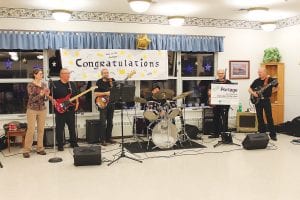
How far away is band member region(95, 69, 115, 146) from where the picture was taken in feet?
22.5

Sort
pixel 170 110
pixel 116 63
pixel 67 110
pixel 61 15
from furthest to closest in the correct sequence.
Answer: pixel 116 63 → pixel 61 15 → pixel 67 110 → pixel 170 110

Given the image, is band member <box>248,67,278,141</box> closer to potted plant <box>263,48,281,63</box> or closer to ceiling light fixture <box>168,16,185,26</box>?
potted plant <box>263,48,281,63</box>

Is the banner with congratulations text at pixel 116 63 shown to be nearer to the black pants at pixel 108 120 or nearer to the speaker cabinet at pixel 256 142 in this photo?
the black pants at pixel 108 120

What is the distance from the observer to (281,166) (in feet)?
17.4

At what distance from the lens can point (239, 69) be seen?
8633mm

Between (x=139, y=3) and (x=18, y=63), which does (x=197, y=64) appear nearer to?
(x=139, y=3)

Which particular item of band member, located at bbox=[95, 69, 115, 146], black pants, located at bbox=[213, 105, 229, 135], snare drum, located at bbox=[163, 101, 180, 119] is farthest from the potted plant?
band member, located at bbox=[95, 69, 115, 146]

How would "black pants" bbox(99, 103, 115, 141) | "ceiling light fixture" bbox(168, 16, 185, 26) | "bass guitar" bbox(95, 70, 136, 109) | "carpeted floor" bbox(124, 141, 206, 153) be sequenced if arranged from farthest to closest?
"ceiling light fixture" bbox(168, 16, 185, 26), "black pants" bbox(99, 103, 115, 141), "bass guitar" bbox(95, 70, 136, 109), "carpeted floor" bbox(124, 141, 206, 153)

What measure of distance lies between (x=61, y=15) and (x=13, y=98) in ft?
6.51

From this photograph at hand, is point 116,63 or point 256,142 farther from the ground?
point 116,63

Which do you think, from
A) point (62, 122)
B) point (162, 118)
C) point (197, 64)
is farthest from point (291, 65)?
point (62, 122)

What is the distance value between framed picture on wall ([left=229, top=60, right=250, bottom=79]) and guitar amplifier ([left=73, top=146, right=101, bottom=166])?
14.4 feet

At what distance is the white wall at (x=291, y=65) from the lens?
812cm

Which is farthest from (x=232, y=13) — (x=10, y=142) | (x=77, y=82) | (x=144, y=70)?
(x=10, y=142)
